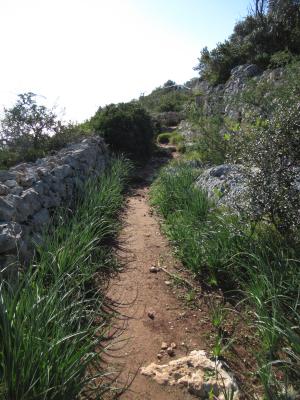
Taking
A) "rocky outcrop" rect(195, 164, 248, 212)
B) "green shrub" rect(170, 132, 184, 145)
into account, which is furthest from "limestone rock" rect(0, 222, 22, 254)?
"green shrub" rect(170, 132, 184, 145)

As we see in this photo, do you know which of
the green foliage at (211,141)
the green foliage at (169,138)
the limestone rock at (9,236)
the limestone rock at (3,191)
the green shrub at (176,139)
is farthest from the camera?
the green foliage at (169,138)

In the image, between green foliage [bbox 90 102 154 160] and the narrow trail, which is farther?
green foliage [bbox 90 102 154 160]

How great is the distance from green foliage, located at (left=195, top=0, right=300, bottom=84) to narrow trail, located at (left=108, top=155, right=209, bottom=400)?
12.1 meters

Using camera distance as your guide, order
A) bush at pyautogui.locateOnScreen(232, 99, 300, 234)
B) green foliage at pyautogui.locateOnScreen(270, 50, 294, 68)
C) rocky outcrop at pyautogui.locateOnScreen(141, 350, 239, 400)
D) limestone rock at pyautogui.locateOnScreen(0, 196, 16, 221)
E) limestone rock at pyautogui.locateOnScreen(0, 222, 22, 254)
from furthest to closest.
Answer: green foliage at pyautogui.locateOnScreen(270, 50, 294, 68) < bush at pyautogui.locateOnScreen(232, 99, 300, 234) < limestone rock at pyautogui.locateOnScreen(0, 196, 16, 221) < limestone rock at pyautogui.locateOnScreen(0, 222, 22, 254) < rocky outcrop at pyautogui.locateOnScreen(141, 350, 239, 400)

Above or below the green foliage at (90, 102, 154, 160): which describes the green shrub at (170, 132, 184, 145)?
below

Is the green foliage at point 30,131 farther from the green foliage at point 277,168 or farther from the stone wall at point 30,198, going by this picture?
the green foliage at point 277,168

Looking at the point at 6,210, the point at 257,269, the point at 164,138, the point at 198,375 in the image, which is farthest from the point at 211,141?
the point at 198,375

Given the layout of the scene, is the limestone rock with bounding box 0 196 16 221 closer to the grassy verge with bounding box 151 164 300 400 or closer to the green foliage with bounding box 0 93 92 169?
the grassy verge with bounding box 151 164 300 400

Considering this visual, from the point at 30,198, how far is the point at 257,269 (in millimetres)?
2768

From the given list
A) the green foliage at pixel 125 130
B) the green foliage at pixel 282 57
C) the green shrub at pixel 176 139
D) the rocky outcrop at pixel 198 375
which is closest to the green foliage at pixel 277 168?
the rocky outcrop at pixel 198 375

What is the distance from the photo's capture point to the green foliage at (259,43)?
1619 centimetres

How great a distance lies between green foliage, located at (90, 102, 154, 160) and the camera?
12.3 meters

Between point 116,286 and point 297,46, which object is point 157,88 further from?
point 116,286

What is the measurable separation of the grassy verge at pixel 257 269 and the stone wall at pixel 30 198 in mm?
1817
